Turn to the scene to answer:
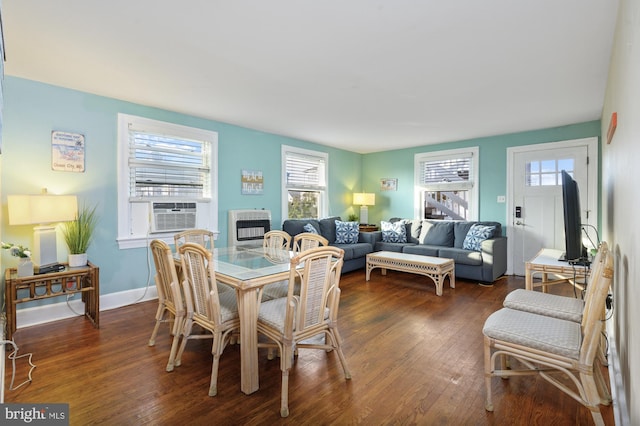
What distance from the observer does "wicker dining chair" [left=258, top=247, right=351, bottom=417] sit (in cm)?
186

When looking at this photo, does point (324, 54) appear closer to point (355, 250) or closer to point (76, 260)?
point (76, 260)

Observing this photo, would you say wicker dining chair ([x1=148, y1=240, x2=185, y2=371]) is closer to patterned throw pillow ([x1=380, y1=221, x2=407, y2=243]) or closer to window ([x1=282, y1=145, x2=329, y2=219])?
window ([x1=282, y1=145, x2=329, y2=219])

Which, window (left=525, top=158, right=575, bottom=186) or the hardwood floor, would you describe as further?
window (left=525, top=158, right=575, bottom=186)

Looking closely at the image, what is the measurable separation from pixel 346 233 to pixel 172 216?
2.85 metres

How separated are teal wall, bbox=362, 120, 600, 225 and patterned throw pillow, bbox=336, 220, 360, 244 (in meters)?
1.37

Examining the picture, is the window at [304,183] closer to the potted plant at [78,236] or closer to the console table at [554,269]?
the potted plant at [78,236]

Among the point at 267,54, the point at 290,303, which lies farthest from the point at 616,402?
the point at 267,54

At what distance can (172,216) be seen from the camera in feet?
13.1

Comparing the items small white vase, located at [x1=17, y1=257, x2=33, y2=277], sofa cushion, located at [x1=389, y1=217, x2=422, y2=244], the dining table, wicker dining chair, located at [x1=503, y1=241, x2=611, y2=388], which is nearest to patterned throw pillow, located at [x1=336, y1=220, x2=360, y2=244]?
sofa cushion, located at [x1=389, y1=217, x2=422, y2=244]

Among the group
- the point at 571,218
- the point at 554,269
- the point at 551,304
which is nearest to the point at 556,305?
the point at 551,304

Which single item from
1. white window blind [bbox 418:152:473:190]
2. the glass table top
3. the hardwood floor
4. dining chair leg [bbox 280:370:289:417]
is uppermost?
white window blind [bbox 418:152:473:190]

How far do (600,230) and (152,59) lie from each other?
18.9 ft

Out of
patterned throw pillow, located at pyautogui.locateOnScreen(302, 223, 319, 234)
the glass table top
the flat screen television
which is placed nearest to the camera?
the glass table top

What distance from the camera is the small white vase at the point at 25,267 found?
8.90 feet
